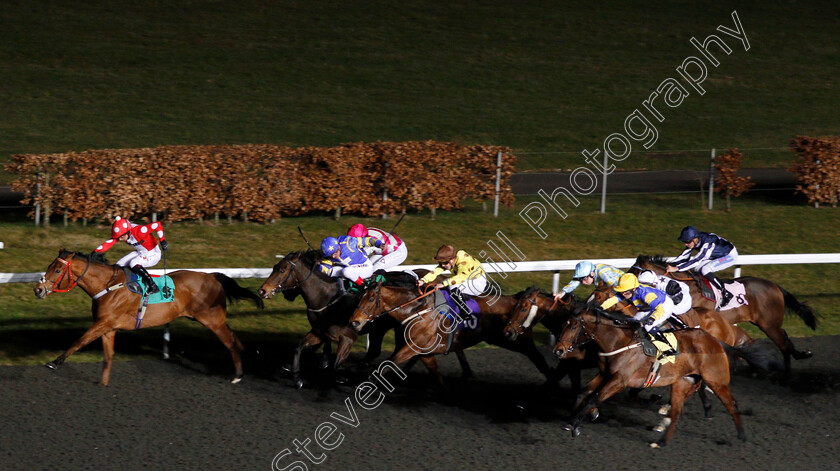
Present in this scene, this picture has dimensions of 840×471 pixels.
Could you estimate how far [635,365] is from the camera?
6.50 m

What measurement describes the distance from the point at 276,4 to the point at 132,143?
1054 cm

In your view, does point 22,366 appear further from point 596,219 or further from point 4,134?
point 4,134

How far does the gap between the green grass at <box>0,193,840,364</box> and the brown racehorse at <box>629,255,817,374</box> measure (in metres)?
1.26

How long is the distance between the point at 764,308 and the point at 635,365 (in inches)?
95.1

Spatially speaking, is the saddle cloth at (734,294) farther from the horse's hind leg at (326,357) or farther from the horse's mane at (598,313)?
the horse's hind leg at (326,357)

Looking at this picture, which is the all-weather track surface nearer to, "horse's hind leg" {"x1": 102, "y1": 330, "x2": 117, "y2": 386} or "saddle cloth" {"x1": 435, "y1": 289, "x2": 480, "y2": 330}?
"horse's hind leg" {"x1": 102, "y1": 330, "x2": 117, "y2": 386}

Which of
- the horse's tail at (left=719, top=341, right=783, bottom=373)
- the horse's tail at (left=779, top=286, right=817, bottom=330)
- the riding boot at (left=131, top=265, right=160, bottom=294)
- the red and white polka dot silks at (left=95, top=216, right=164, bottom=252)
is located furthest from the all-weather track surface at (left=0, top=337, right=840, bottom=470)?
the red and white polka dot silks at (left=95, top=216, right=164, bottom=252)

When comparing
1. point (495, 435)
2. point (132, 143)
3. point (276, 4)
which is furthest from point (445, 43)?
point (495, 435)

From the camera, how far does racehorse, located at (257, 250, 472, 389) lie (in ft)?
24.9

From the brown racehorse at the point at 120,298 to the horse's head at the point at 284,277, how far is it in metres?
0.64

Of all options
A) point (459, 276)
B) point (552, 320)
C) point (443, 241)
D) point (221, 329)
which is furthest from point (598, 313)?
point (443, 241)

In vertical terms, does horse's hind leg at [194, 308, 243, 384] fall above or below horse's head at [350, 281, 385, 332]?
below

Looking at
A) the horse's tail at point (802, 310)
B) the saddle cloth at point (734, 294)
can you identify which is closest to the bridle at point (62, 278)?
the saddle cloth at point (734, 294)

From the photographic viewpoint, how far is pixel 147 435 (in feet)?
20.8
